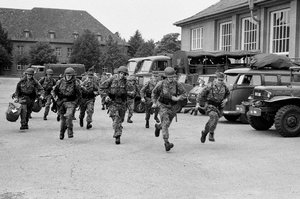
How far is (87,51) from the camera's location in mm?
77625

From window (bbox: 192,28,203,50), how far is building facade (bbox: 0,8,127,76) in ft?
163

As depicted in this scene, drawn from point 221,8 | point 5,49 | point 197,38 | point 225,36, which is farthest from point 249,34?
point 5,49

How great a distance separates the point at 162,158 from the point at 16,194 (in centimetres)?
348

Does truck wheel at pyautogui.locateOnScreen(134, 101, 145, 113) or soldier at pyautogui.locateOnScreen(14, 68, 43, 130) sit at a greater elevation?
soldier at pyautogui.locateOnScreen(14, 68, 43, 130)

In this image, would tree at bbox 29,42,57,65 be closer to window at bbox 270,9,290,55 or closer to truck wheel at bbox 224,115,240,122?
window at bbox 270,9,290,55

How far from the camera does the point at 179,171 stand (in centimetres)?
783

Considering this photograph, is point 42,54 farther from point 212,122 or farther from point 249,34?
point 212,122

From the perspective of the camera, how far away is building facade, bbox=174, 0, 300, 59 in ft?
87.8

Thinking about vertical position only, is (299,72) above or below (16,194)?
above

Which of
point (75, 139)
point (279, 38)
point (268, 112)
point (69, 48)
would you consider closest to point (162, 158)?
point (75, 139)

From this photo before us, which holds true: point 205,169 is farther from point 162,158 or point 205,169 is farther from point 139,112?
point 139,112

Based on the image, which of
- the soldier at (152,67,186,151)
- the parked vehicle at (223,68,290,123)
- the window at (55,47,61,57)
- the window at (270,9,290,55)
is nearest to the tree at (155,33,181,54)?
the window at (55,47,61,57)

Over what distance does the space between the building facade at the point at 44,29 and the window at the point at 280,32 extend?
6067cm

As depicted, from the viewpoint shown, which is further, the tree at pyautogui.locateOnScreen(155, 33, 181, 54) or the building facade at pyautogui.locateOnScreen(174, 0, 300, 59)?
the tree at pyautogui.locateOnScreen(155, 33, 181, 54)
